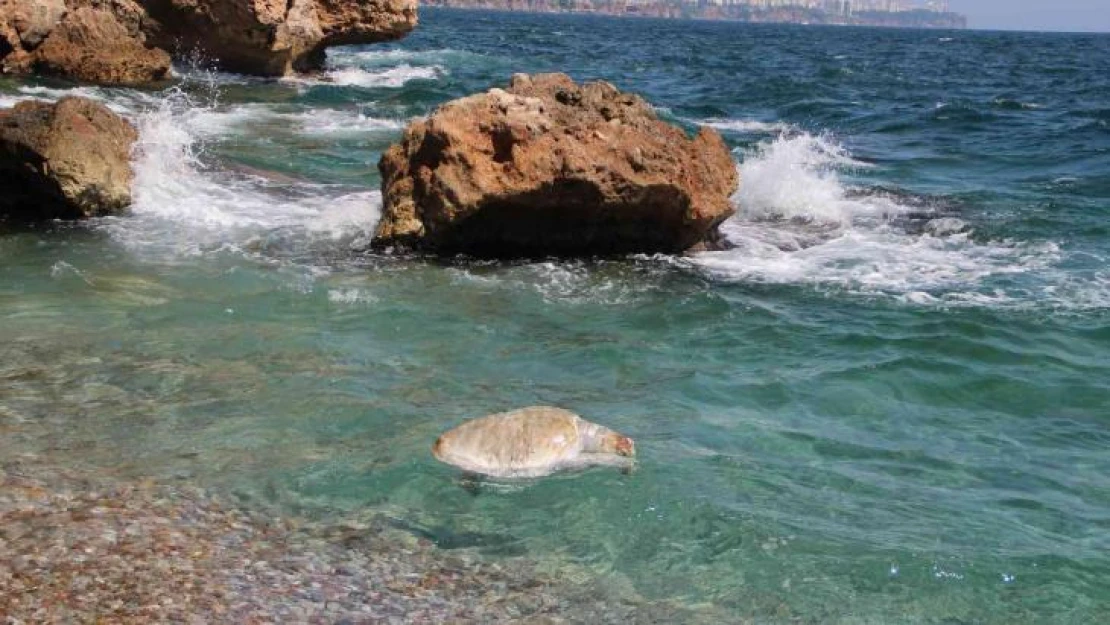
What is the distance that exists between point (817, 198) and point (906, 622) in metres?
9.22

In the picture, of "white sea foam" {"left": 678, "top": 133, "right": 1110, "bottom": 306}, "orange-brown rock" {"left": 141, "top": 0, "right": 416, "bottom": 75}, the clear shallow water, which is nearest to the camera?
the clear shallow water

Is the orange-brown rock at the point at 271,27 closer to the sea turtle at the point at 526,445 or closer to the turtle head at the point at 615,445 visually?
the sea turtle at the point at 526,445

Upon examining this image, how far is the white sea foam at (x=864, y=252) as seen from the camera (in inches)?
414

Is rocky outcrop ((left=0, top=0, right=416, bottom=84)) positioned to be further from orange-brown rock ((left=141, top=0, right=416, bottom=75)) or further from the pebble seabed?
the pebble seabed

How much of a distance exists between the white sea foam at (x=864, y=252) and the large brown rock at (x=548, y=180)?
0.67 metres

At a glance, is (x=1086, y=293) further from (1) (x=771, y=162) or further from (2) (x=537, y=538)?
(2) (x=537, y=538)

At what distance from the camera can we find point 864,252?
11773 mm

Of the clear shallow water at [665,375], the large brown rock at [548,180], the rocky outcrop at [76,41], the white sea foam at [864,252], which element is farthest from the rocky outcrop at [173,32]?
the large brown rock at [548,180]

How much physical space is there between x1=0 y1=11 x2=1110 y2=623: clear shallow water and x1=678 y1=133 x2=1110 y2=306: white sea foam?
5 cm

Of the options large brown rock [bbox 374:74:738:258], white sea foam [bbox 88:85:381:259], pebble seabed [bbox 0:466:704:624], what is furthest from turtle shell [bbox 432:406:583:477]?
white sea foam [bbox 88:85:381:259]

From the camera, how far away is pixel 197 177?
42.8 feet

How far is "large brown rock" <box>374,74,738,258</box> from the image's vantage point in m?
10.1

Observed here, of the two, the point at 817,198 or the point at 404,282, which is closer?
the point at 404,282

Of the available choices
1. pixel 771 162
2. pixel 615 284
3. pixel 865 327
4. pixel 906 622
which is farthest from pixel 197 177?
pixel 906 622
